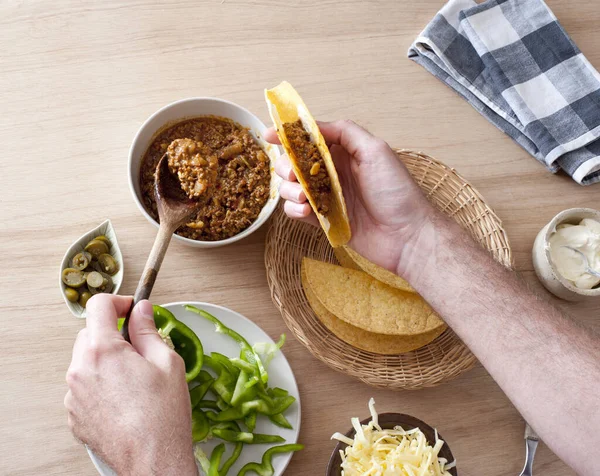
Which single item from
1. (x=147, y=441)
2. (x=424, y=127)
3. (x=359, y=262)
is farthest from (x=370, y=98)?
(x=147, y=441)

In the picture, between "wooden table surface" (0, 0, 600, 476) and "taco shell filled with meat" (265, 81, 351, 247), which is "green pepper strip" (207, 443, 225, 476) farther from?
"taco shell filled with meat" (265, 81, 351, 247)

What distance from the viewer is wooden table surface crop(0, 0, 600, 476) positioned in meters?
2.03

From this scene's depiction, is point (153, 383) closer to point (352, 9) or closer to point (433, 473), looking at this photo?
point (433, 473)

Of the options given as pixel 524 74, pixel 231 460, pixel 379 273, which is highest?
pixel 524 74

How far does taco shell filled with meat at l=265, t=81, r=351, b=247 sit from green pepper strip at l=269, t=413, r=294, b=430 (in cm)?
62

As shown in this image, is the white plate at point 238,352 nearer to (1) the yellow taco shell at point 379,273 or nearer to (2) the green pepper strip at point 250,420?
(2) the green pepper strip at point 250,420

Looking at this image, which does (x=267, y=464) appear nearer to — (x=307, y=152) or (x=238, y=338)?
(x=238, y=338)

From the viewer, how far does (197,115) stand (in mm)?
2074

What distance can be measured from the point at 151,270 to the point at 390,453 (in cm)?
87

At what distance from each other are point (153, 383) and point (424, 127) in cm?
141

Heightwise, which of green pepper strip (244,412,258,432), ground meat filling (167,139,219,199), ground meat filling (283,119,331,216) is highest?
ground meat filling (283,119,331,216)

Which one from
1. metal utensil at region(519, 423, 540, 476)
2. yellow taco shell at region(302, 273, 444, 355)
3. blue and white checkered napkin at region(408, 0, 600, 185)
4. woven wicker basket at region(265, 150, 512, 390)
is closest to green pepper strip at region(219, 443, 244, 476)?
woven wicker basket at region(265, 150, 512, 390)

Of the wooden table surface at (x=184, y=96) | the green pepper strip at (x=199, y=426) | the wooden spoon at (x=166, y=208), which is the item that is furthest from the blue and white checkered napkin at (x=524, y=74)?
the green pepper strip at (x=199, y=426)

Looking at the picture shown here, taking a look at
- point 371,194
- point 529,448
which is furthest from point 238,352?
point 529,448
